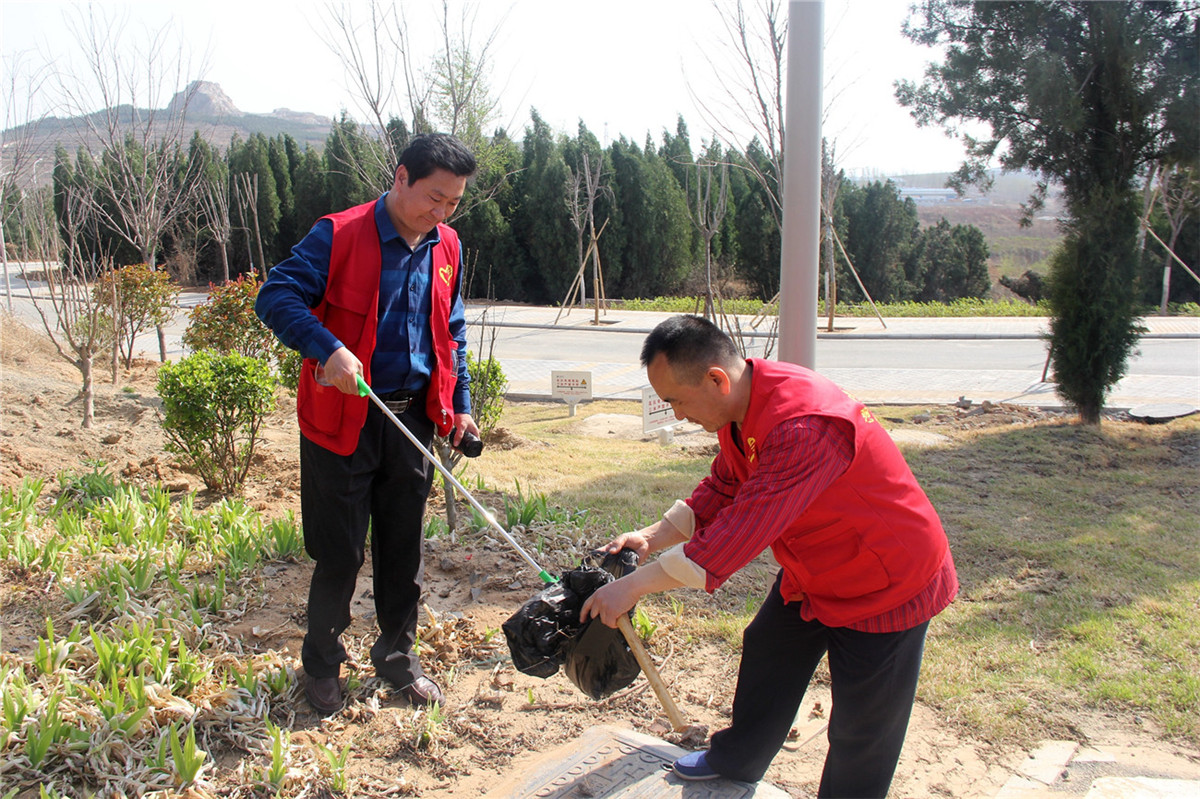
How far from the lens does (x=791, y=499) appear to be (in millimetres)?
1804

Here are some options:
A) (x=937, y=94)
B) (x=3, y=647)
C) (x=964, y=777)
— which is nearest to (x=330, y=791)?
(x=3, y=647)

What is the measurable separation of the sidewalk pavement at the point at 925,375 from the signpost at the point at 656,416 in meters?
1.65

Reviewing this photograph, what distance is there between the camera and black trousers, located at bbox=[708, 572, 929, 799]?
200 cm

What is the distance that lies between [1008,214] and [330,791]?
69.8 meters

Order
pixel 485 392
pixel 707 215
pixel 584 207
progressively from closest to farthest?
1. pixel 485 392
2. pixel 707 215
3. pixel 584 207

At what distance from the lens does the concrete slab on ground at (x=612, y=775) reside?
7.82 feet

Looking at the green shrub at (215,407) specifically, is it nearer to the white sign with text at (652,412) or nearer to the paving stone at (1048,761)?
the white sign with text at (652,412)

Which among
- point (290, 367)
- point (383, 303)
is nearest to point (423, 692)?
point (383, 303)

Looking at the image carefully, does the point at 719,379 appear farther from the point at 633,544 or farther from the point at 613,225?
the point at 613,225

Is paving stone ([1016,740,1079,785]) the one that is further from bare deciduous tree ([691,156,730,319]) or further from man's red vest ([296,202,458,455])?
bare deciduous tree ([691,156,730,319])

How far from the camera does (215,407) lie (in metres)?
4.93

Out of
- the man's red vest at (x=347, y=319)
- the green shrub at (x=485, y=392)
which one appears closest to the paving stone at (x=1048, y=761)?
the man's red vest at (x=347, y=319)

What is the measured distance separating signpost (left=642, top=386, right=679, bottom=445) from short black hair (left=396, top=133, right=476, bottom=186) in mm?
4725

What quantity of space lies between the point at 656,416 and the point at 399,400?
4716 mm
